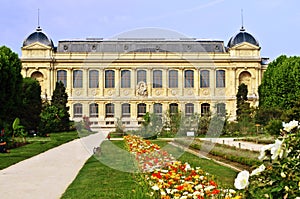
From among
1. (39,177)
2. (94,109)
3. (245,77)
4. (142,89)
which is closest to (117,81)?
(142,89)

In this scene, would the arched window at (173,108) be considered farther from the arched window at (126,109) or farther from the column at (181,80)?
the arched window at (126,109)

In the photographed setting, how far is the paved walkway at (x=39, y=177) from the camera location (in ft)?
25.5

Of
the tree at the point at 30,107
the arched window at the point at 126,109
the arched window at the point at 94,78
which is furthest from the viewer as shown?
the arched window at the point at 126,109

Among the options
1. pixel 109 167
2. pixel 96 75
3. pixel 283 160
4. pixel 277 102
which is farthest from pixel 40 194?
pixel 96 75

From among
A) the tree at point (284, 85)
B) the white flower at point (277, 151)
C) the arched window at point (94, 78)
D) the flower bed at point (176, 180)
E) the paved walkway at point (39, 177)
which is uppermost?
the arched window at point (94, 78)

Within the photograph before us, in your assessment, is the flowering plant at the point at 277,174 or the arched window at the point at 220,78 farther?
the arched window at the point at 220,78

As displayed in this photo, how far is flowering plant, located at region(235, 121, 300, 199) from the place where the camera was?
263 cm

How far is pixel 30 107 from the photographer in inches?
1161

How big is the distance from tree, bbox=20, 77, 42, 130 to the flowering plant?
85.8ft

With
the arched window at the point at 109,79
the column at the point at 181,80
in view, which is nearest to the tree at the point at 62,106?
the arched window at the point at 109,79

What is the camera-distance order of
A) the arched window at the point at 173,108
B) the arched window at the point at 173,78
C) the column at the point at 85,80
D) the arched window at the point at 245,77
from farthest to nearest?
the arched window at the point at 245,77, the arched window at the point at 173,78, the column at the point at 85,80, the arched window at the point at 173,108

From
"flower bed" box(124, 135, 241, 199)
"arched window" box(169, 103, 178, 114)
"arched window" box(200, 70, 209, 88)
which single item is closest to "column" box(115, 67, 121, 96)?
"arched window" box(169, 103, 178, 114)

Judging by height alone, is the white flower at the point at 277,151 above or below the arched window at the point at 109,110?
below

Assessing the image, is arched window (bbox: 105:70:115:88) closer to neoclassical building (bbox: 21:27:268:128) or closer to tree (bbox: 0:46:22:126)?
neoclassical building (bbox: 21:27:268:128)
